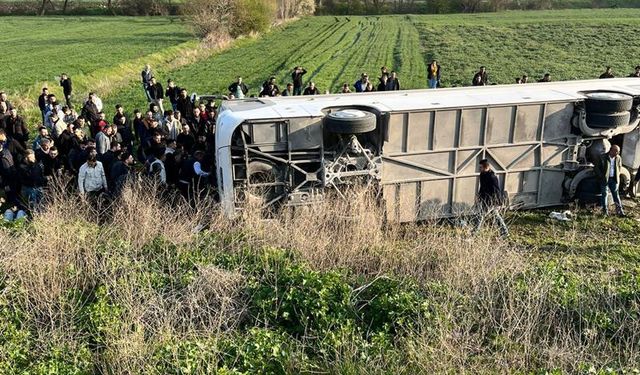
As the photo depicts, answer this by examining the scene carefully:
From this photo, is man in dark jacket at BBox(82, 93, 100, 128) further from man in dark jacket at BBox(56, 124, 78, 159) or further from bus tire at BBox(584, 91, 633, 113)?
bus tire at BBox(584, 91, 633, 113)

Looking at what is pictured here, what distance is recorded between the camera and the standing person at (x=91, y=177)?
32.4 feet

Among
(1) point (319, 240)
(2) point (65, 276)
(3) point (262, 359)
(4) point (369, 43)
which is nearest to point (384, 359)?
(3) point (262, 359)

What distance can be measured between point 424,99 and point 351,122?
75.9 inches

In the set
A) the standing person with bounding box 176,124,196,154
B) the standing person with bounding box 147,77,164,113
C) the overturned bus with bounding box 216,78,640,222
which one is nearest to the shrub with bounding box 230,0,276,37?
the standing person with bounding box 147,77,164,113

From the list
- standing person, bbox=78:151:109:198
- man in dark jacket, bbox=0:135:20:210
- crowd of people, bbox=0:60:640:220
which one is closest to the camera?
standing person, bbox=78:151:109:198

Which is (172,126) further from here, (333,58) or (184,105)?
(333,58)

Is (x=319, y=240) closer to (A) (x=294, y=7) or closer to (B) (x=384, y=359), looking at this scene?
(B) (x=384, y=359)

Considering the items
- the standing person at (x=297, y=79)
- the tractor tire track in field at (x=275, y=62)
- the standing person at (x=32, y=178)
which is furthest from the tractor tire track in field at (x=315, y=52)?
the standing person at (x=32, y=178)

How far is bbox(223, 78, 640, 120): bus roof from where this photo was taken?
382 inches

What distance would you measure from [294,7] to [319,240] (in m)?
54.6

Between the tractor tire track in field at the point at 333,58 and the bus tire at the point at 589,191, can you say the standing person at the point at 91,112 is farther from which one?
the bus tire at the point at 589,191

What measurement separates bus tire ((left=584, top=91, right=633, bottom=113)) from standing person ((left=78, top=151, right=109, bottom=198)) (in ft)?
28.8

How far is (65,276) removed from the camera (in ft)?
23.1

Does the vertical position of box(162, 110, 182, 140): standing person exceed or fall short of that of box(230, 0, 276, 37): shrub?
it falls short
